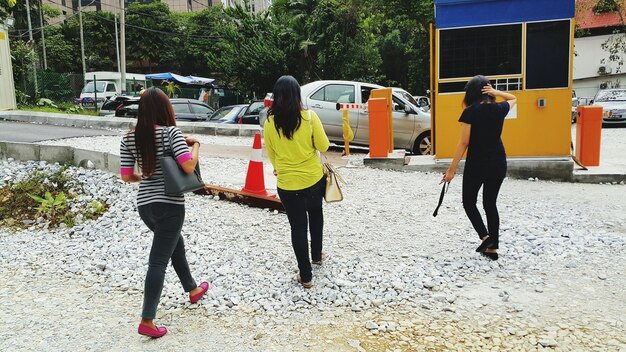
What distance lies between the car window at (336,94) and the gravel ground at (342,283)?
5.37 meters

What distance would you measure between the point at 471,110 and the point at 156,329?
3324 mm

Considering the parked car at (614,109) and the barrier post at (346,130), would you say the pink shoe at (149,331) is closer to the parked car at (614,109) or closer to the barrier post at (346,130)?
the barrier post at (346,130)

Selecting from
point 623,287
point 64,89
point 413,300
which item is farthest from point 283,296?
point 64,89

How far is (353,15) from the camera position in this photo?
27.3 meters

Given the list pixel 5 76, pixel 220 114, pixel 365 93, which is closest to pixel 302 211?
pixel 365 93

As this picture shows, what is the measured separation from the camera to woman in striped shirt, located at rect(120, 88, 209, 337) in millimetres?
3576

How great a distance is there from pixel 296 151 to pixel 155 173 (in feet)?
3.88

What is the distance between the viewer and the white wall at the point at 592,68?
3791 centimetres

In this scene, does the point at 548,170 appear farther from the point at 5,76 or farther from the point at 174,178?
the point at 5,76

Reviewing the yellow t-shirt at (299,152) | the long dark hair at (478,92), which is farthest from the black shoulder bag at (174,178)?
the long dark hair at (478,92)

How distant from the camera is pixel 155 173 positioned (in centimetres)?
362

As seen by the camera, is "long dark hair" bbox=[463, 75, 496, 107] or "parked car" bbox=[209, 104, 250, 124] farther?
"parked car" bbox=[209, 104, 250, 124]

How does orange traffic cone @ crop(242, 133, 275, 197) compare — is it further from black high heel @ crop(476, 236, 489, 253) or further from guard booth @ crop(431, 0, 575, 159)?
guard booth @ crop(431, 0, 575, 159)

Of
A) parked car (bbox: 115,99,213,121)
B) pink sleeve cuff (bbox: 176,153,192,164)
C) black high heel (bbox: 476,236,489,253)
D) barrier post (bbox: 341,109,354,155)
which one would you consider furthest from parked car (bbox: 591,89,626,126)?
pink sleeve cuff (bbox: 176,153,192,164)
